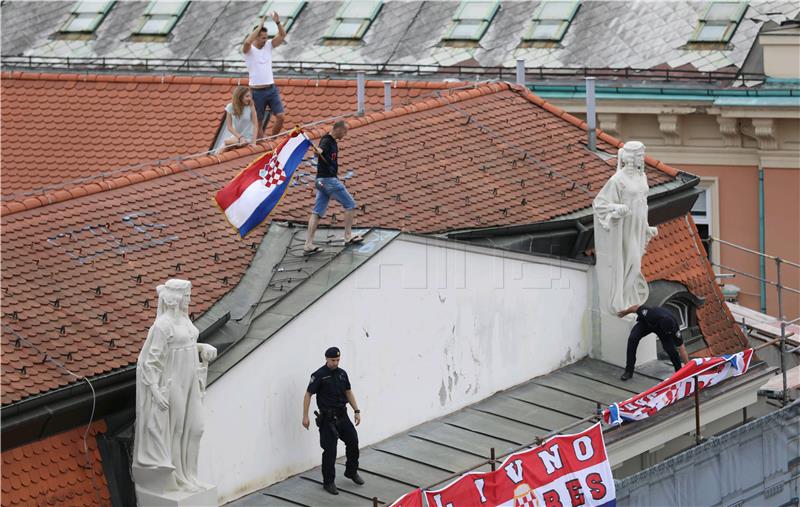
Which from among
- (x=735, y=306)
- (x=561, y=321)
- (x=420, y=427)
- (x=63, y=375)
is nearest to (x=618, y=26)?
(x=735, y=306)

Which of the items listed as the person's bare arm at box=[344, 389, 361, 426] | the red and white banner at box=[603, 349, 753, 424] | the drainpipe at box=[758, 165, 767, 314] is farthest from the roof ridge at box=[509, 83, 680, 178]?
the person's bare arm at box=[344, 389, 361, 426]

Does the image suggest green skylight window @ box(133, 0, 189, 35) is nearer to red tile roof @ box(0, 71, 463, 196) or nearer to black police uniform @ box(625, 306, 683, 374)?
red tile roof @ box(0, 71, 463, 196)

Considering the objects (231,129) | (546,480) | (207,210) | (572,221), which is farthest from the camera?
(231,129)

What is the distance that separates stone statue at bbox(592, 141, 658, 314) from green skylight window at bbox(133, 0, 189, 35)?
973 inches

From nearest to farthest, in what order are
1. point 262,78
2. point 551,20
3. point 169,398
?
point 169,398, point 262,78, point 551,20

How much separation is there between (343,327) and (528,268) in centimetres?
474

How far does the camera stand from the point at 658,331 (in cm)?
3356

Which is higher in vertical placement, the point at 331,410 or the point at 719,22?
the point at 719,22

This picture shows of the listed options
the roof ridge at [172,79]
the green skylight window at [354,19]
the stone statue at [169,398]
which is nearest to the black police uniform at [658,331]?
the roof ridge at [172,79]

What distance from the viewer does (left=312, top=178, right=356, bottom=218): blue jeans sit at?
99.7 ft

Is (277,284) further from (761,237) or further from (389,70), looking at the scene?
(389,70)

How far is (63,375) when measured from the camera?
25.9 m

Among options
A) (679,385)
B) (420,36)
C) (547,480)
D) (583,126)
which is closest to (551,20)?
(420,36)

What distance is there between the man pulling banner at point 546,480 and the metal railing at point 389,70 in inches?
789
